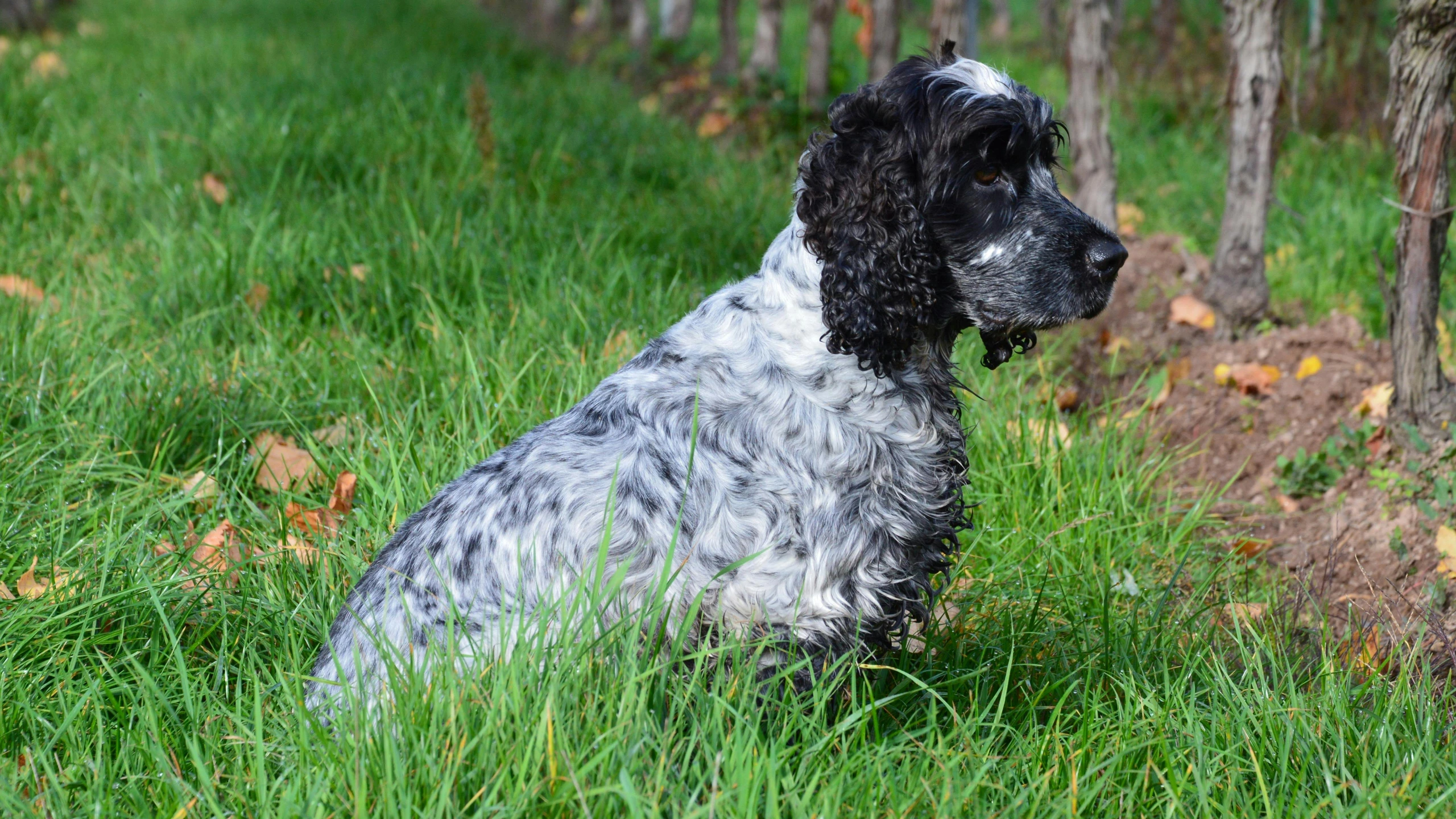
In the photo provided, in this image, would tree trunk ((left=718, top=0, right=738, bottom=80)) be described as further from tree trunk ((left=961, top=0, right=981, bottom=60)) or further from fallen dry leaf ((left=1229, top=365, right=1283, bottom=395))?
fallen dry leaf ((left=1229, top=365, right=1283, bottom=395))

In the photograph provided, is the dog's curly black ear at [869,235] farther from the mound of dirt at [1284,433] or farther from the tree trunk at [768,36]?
the tree trunk at [768,36]

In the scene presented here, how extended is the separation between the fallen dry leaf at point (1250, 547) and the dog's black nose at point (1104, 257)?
5.23ft

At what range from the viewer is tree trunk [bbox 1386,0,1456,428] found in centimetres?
373

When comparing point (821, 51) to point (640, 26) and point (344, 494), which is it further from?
point (344, 494)

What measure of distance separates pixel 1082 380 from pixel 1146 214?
2762mm

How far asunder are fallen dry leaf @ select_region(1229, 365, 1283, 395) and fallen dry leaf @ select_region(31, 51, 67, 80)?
8692 mm

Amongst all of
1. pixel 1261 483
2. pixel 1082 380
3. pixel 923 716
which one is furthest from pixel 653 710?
pixel 1082 380

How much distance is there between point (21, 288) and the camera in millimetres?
4902

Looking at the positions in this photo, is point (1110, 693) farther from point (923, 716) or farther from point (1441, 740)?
point (1441, 740)

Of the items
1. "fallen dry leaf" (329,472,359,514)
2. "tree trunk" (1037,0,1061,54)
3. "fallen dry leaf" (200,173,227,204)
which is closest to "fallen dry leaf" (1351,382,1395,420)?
"fallen dry leaf" (329,472,359,514)

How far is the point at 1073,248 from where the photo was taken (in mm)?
2658

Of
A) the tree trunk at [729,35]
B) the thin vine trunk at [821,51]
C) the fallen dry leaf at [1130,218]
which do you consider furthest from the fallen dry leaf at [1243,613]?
the tree trunk at [729,35]

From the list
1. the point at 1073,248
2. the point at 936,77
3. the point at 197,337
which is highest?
the point at 936,77

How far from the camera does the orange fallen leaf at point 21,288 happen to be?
4.79 meters
